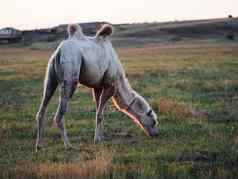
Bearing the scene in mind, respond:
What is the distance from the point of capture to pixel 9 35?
281 feet

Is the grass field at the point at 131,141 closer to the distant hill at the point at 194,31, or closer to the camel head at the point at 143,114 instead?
the camel head at the point at 143,114

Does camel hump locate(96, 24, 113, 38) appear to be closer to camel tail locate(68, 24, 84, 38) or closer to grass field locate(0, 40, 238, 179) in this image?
camel tail locate(68, 24, 84, 38)

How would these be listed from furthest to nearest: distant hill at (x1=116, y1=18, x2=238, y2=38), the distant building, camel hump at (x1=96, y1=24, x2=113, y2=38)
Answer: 1. the distant building
2. distant hill at (x1=116, y1=18, x2=238, y2=38)
3. camel hump at (x1=96, y1=24, x2=113, y2=38)

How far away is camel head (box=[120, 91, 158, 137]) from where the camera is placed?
10953mm

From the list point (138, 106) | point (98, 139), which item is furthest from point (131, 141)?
point (138, 106)

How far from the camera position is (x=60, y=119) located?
31.8 ft

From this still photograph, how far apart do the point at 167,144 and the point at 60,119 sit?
2.20 m

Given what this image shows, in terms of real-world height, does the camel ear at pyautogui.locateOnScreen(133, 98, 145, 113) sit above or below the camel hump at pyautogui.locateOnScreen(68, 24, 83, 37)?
below

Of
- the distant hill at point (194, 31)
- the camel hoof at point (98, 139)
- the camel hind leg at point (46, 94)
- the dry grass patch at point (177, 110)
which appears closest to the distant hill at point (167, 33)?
the distant hill at point (194, 31)

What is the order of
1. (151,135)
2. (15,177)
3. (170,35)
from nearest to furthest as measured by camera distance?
(15,177) → (151,135) → (170,35)

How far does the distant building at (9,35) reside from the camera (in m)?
84.9

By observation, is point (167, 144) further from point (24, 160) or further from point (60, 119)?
point (24, 160)

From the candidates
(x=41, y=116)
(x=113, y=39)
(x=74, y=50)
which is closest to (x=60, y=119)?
(x=41, y=116)

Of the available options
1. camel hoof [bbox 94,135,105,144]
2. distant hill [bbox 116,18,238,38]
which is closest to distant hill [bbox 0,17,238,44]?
distant hill [bbox 116,18,238,38]
